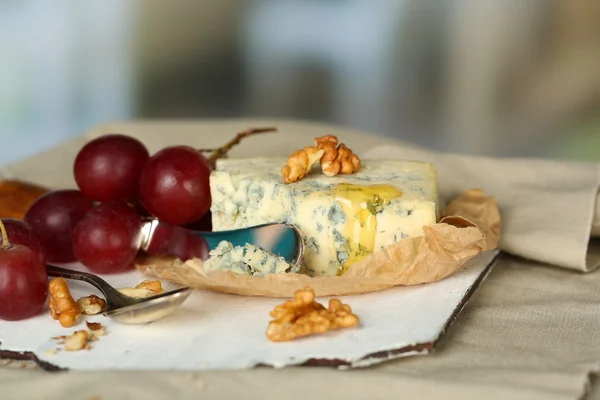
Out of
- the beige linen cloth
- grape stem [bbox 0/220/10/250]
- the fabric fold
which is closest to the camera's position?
the beige linen cloth

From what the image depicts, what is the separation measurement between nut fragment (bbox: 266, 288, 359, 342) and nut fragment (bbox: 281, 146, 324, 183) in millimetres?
281

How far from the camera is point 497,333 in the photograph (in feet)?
3.68

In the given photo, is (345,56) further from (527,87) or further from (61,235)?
(61,235)

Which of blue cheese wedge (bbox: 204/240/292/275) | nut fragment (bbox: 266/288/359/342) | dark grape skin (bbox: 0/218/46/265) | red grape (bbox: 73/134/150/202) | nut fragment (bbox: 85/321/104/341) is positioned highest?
red grape (bbox: 73/134/150/202)

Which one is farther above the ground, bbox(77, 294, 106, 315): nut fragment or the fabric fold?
the fabric fold

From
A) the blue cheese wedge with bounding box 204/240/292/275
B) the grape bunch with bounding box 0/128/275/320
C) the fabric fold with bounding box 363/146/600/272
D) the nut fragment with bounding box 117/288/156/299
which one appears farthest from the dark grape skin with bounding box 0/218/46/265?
the fabric fold with bounding box 363/146/600/272

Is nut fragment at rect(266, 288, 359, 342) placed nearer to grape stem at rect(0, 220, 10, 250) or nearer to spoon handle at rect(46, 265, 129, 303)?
spoon handle at rect(46, 265, 129, 303)

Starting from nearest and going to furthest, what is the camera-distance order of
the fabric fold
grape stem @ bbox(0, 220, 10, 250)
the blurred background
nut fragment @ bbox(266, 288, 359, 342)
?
nut fragment @ bbox(266, 288, 359, 342)
grape stem @ bbox(0, 220, 10, 250)
the fabric fold
the blurred background

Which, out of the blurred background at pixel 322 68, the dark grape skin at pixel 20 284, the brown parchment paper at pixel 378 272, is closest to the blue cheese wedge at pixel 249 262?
the brown parchment paper at pixel 378 272

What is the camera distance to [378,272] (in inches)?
47.8

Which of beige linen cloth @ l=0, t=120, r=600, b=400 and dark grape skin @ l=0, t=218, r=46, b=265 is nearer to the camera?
beige linen cloth @ l=0, t=120, r=600, b=400

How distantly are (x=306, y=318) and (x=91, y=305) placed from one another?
33 cm

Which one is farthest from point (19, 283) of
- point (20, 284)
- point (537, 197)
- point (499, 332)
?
point (537, 197)

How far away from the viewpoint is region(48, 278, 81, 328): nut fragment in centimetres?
112
